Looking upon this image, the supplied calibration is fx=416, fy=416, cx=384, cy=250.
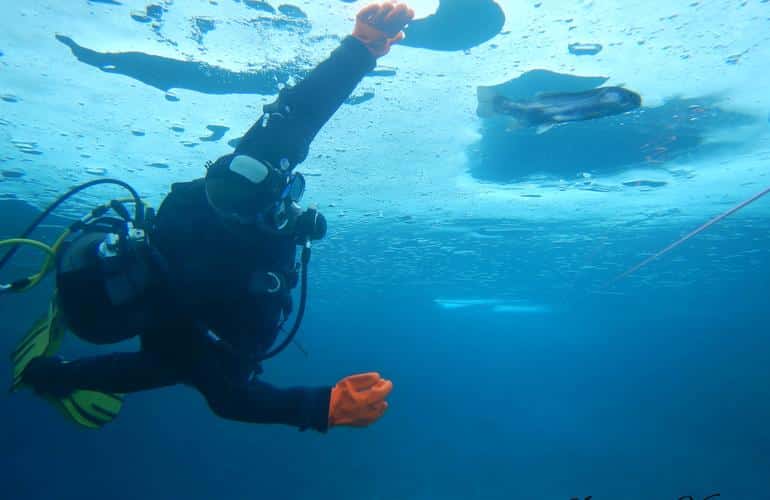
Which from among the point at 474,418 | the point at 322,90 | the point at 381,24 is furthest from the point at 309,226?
the point at 474,418

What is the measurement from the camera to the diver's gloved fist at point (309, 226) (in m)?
3.56

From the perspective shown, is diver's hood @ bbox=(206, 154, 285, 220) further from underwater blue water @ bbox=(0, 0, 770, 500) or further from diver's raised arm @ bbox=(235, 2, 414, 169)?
underwater blue water @ bbox=(0, 0, 770, 500)

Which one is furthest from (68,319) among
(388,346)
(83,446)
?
(388,346)

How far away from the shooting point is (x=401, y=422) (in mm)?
35125

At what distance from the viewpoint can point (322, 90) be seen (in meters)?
4.41

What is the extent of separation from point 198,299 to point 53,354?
1.90m

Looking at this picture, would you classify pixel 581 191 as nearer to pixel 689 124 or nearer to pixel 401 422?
pixel 689 124

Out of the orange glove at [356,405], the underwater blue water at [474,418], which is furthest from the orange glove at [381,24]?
the underwater blue water at [474,418]

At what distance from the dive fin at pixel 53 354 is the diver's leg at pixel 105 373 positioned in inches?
4.5

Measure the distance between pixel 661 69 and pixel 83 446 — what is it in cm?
3179

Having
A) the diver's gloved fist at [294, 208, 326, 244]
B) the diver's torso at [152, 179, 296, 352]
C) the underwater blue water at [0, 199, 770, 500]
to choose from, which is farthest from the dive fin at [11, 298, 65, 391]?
the underwater blue water at [0, 199, 770, 500]

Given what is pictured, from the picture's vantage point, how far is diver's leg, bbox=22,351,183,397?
3523mm

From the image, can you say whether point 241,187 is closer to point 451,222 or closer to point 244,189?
point 244,189

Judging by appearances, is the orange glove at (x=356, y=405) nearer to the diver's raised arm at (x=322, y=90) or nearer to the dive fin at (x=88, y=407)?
the diver's raised arm at (x=322, y=90)
